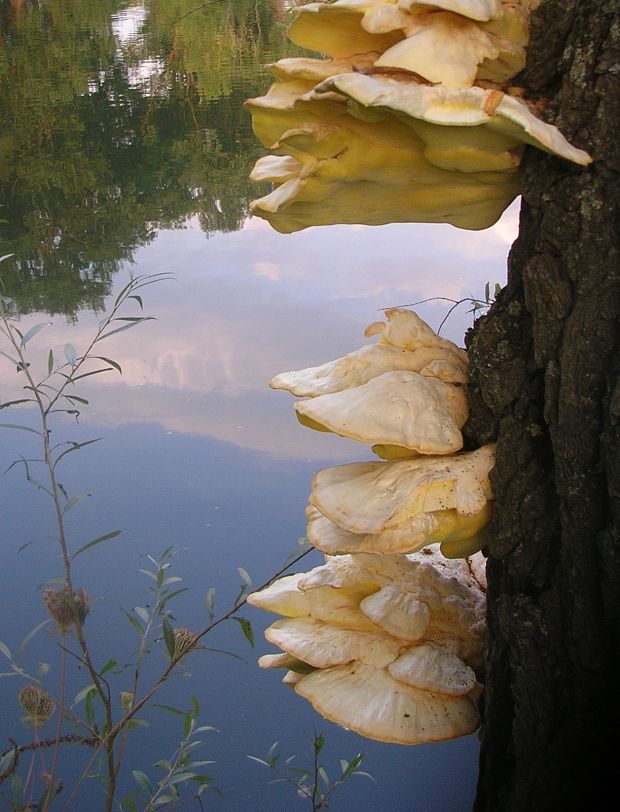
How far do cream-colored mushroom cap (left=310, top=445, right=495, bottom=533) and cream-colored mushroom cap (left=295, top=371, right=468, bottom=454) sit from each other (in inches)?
0.9

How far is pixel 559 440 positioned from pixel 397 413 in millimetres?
127

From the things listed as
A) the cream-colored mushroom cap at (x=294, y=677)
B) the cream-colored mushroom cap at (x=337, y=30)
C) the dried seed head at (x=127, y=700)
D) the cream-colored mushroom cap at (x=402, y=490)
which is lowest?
the dried seed head at (x=127, y=700)

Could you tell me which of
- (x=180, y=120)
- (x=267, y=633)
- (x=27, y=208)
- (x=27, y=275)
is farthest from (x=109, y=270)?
(x=267, y=633)

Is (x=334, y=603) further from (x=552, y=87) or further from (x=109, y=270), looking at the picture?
(x=109, y=270)

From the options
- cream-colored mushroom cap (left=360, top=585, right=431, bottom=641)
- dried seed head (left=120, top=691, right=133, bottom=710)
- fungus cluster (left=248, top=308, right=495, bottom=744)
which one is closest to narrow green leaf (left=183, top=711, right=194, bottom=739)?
dried seed head (left=120, top=691, right=133, bottom=710)

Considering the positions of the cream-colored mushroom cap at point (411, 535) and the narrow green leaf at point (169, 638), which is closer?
the cream-colored mushroom cap at point (411, 535)

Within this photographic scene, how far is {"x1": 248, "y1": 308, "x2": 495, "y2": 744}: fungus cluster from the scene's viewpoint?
0.65 meters

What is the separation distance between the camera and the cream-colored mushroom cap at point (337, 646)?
759 millimetres

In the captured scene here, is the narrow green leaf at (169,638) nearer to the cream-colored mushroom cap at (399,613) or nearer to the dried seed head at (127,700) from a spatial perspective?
the dried seed head at (127,700)

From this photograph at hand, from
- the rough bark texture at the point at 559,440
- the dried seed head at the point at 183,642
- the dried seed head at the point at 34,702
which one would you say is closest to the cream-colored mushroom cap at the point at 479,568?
the rough bark texture at the point at 559,440

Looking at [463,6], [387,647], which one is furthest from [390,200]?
[387,647]

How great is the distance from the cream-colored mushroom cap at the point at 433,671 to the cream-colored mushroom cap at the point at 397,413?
0.21 meters

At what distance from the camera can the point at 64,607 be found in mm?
875

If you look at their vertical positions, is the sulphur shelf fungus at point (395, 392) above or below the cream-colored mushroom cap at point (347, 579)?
above
